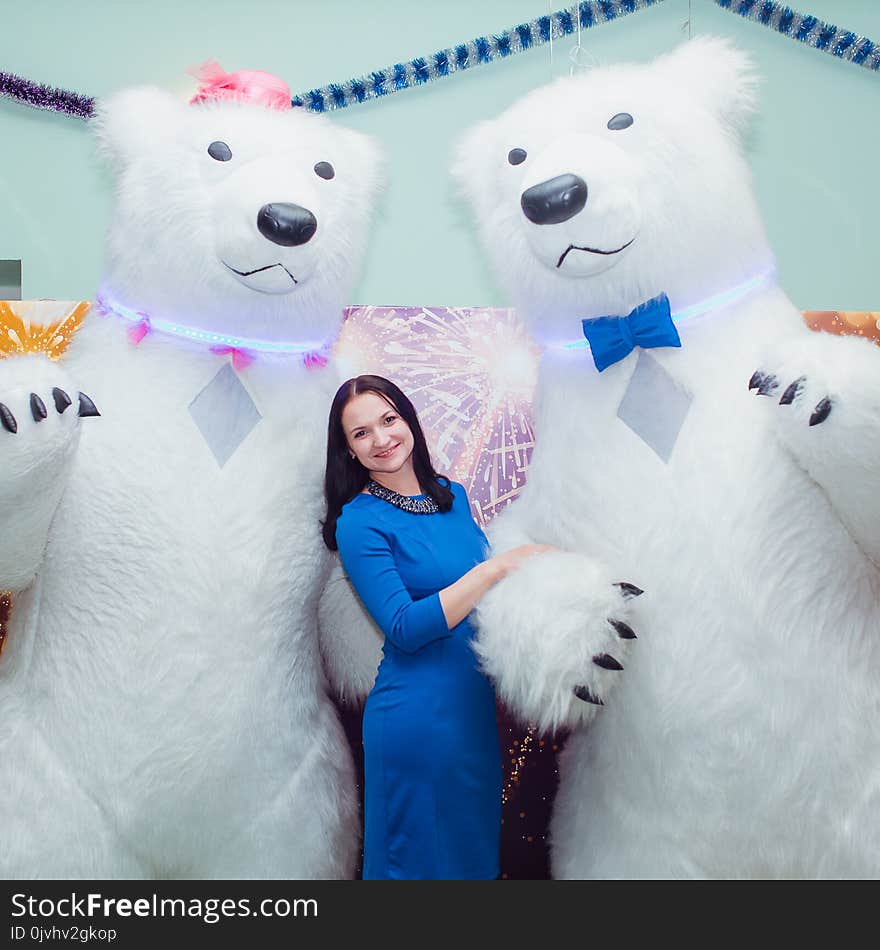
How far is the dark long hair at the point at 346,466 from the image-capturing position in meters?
1.25

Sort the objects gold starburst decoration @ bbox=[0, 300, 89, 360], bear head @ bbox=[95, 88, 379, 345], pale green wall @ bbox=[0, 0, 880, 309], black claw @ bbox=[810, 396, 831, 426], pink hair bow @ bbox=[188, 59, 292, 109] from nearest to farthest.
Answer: black claw @ bbox=[810, 396, 831, 426] → bear head @ bbox=[95, 88, 379, 345] → pink hair bow @ bbox=[188, 59, 292, 109] → gold starburst decoration @ bbox=[0, 300, 89, 360] → pale green wall @ bbox=[0, 0, 880, 309]

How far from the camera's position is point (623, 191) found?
3.66 feet

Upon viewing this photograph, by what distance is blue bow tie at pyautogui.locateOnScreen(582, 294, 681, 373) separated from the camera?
1162mm

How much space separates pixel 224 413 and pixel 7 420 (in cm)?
30

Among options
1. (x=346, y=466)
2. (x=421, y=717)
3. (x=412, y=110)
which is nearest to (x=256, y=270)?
(x=346, y=466)

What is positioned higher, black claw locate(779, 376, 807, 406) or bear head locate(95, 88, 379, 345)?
bear head locate(95, 88, 379, 345)

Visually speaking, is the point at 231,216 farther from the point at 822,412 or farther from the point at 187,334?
the point at 822,412

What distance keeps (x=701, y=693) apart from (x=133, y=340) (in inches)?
33.7

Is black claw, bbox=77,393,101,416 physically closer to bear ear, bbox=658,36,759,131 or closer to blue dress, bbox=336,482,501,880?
blue dress, bbox=336,482,501,880

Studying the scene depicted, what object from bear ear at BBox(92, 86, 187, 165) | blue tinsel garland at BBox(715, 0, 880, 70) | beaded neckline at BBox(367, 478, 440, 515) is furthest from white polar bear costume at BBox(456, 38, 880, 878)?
blue tinsel garland at BBox(715, 0, 880, 70)

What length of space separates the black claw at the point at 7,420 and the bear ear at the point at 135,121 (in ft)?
1.54

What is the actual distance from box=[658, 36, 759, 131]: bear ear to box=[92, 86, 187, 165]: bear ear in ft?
2.26

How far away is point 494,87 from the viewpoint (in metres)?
1.96

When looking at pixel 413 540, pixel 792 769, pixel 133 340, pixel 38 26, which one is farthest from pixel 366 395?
pixel 38 26
